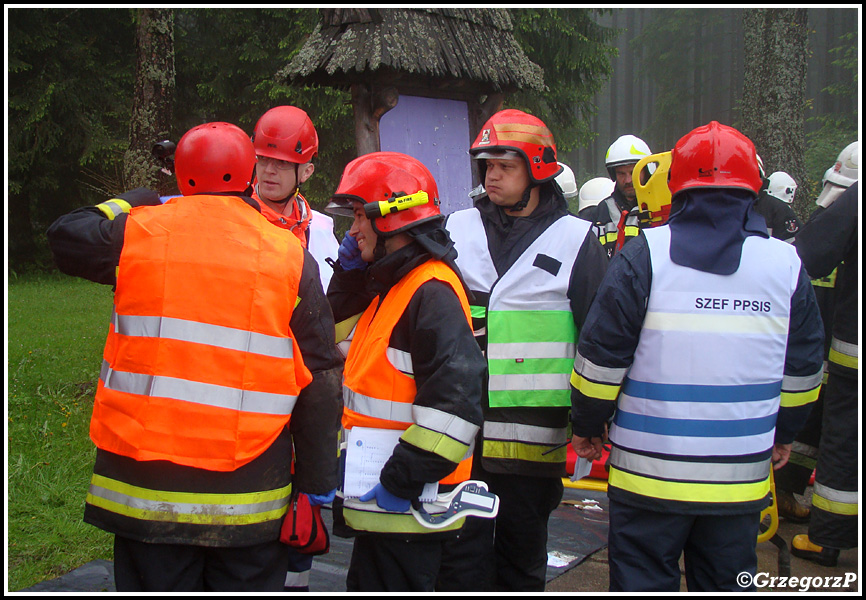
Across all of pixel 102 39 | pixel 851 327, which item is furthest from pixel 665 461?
pixel 102 39

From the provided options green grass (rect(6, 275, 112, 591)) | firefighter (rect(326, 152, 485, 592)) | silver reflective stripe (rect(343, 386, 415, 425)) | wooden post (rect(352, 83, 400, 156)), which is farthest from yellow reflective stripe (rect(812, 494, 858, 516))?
wooden post (rect(352, 83, 400, 156))

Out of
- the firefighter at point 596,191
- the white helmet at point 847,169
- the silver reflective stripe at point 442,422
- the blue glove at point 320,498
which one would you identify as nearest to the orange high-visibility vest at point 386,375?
the silver reflective stripe at point 442,422

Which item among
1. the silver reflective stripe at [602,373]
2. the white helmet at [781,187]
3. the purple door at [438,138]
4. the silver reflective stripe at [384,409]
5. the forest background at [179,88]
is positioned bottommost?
the silver reflective stripe at [384,409]

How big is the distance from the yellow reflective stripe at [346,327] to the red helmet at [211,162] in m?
0.85

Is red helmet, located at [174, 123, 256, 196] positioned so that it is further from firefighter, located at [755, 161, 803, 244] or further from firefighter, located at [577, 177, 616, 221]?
firefighter, located at [577, 177, 616, 221]

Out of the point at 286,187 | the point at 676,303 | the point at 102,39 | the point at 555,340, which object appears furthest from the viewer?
the point at 102,39

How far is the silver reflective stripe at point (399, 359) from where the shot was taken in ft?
8.10

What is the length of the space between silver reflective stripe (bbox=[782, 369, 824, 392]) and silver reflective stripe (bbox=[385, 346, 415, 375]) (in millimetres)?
1539

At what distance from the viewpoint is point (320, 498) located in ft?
8.14

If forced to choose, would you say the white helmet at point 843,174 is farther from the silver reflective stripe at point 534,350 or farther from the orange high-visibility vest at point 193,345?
the orange high-visibility vest at point 193,345

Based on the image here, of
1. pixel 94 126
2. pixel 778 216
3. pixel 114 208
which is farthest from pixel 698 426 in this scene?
pixel 94 126

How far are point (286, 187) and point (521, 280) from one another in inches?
56.0

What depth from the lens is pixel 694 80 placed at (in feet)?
138

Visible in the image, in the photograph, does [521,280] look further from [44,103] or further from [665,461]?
[44,103]
